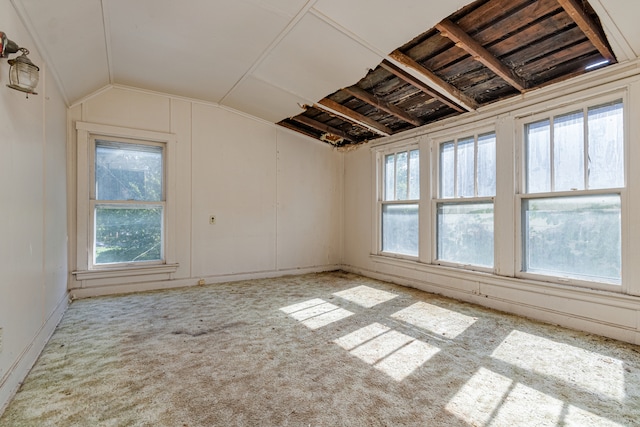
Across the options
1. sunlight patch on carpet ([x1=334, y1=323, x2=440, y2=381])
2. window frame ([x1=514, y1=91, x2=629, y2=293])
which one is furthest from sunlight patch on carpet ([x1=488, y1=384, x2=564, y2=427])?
window frame ([x1=514, y1=91, x2=629, y2=293])

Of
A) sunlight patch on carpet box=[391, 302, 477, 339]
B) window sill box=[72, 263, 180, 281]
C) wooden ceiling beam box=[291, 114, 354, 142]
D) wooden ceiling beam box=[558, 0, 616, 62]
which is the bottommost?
sunlight patch on carpet box=[391, 302, 477, 339]

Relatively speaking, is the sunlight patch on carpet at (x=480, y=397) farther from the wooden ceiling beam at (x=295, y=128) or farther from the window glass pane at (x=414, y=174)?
the wooden ceiling beam at (x=295, y=128)

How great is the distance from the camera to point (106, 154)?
3.75m

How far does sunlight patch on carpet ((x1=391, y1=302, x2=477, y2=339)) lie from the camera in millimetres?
2633

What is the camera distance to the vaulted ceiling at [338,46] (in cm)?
213

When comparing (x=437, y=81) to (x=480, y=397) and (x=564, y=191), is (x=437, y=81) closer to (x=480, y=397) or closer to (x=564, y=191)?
(x=564, y=191)

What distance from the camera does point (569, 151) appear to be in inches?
109

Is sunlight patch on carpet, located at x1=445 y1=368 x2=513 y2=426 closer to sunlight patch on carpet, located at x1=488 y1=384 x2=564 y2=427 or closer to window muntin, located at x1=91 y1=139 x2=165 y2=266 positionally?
sunlight patch on carpet, located at x1=488 y1=384 x2=564 y2=427

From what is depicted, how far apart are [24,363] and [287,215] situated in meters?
3.53

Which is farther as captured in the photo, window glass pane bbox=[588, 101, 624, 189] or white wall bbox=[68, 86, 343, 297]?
white wall bbox=[68, 86, 343, 297]

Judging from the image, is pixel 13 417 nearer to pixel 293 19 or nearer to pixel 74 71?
pixel 74 71

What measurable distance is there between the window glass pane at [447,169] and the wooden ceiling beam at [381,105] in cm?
50

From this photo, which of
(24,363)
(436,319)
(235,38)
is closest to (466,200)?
(436,319)

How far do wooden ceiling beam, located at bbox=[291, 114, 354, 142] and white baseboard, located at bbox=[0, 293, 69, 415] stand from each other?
12.1ft
